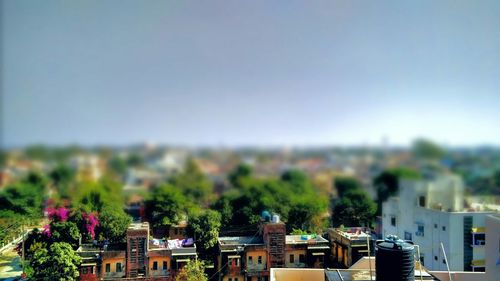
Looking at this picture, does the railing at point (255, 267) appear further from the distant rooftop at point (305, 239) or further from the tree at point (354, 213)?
the tree at point (354, 213)

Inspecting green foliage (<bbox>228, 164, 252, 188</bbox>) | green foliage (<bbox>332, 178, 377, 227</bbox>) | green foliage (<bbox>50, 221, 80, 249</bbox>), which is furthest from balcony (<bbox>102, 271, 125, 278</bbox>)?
green foliage (<bbox>228, 164, 252, 188</bbox>)

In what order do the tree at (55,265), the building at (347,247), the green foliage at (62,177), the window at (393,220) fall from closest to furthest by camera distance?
the tree at (55,265)
the building at (347,247)
the window at (393,220)
the green foliage at (62,177)

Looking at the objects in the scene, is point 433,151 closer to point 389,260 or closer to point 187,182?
point 187,182

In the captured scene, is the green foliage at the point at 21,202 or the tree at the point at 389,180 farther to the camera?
the tree at the point at 389,180

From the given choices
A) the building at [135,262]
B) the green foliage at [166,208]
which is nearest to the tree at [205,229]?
the building at [135,262]

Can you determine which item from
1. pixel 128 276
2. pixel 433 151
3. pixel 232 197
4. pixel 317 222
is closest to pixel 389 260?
pixel 128 276

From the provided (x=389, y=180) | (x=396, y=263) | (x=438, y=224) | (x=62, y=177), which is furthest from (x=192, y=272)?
(x=62, y=177)

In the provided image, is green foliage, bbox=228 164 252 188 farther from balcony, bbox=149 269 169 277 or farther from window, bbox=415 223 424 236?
balcony, bbox=149 269 169 277
